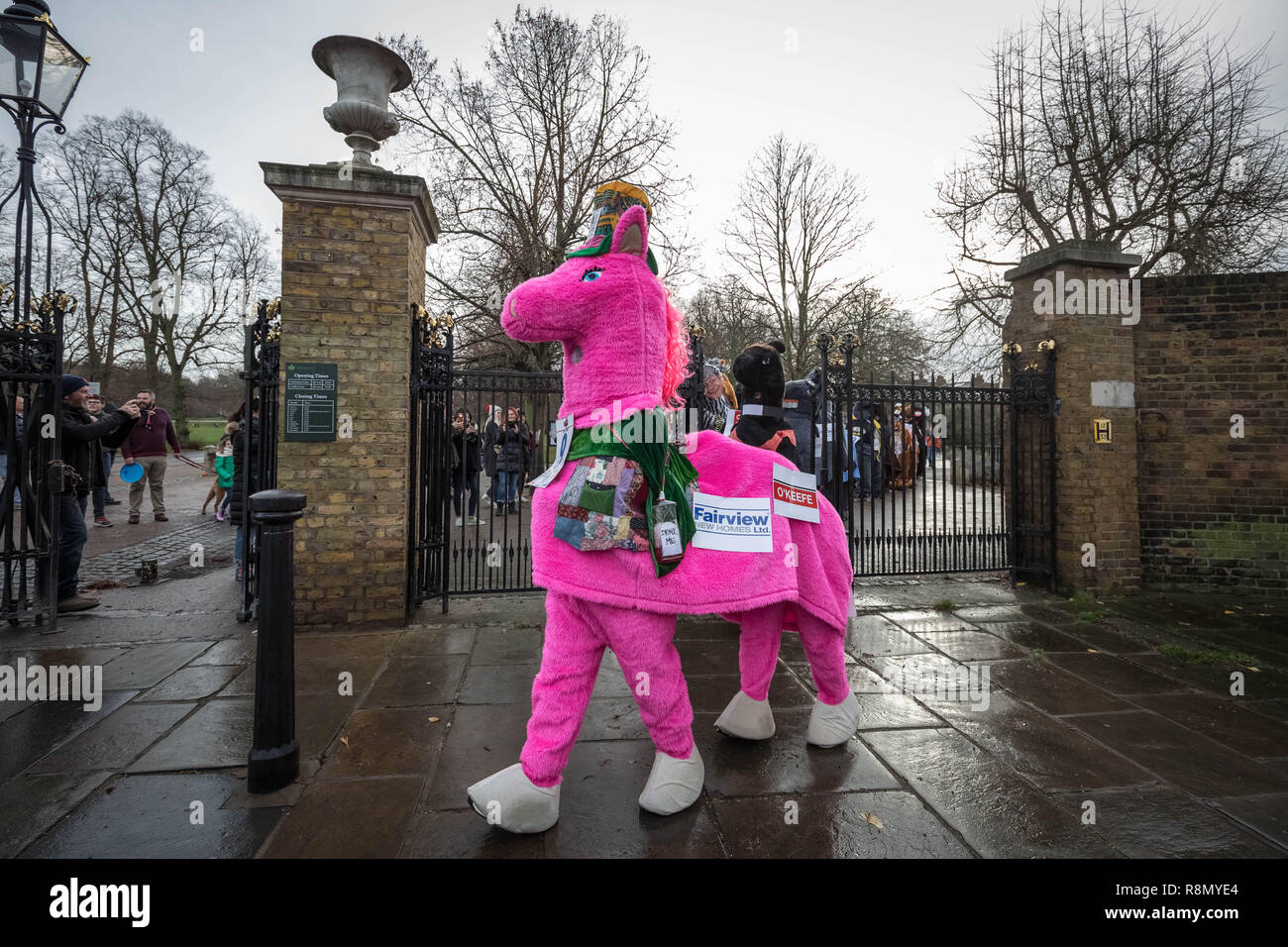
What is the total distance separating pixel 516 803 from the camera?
2086 millimetres

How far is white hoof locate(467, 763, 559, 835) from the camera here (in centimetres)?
208

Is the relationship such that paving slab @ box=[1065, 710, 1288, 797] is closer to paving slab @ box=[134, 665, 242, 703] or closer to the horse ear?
the horse ear

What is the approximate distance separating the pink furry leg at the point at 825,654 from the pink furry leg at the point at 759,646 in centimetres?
11

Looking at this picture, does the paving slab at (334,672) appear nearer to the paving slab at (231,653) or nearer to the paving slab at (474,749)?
the paving slab at (231,653)

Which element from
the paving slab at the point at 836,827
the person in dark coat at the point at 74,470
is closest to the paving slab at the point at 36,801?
the paving slab at the point at 836,827

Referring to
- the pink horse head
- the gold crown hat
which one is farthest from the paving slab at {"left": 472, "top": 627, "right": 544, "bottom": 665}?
the gold crown hat

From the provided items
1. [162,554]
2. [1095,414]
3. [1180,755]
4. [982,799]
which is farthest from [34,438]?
[1095,414]

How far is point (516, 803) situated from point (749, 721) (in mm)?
1219

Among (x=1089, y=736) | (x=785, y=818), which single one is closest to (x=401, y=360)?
(x=785, y=818)

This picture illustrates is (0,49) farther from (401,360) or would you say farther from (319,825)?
Answer: (319,825)

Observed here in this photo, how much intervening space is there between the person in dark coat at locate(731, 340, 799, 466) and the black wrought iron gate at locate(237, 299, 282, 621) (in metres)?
3.69

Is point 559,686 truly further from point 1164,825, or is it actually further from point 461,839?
point 1164,825
